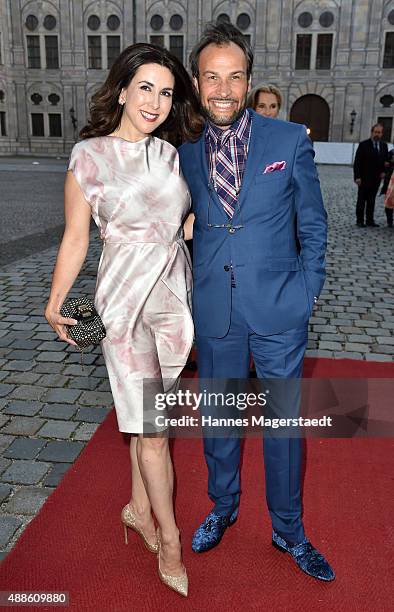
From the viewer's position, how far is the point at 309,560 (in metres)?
2.47

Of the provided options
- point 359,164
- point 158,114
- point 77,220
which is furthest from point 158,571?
point 359,164

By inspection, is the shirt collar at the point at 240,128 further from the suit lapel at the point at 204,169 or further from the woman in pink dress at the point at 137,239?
the woman in pink dress at the point at 137,239

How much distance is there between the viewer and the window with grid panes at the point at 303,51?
3966 centimetres

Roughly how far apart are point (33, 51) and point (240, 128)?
1881 inches

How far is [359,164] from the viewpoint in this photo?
11797 millimetres

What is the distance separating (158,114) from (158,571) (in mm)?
1975

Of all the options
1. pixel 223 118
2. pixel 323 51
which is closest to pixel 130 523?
pixel 223 118

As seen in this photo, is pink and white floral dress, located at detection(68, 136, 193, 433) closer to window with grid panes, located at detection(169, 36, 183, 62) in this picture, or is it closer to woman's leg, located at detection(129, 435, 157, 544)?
woman's leg, located at detection(129, 435, 157, 544)

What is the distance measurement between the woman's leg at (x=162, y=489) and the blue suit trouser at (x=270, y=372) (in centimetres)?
40

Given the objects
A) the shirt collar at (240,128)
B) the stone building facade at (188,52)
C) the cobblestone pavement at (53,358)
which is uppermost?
the stone building facade at (188,52)

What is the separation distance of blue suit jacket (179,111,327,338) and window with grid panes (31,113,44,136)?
154ft

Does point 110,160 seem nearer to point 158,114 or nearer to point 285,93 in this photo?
point 158,114

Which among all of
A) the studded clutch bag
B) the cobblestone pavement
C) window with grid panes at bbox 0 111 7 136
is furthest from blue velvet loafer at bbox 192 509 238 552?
window with grid panes at bbox 0 111 7 136

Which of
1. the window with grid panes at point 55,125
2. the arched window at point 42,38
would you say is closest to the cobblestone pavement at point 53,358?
the window with grid panes at point 55,125
